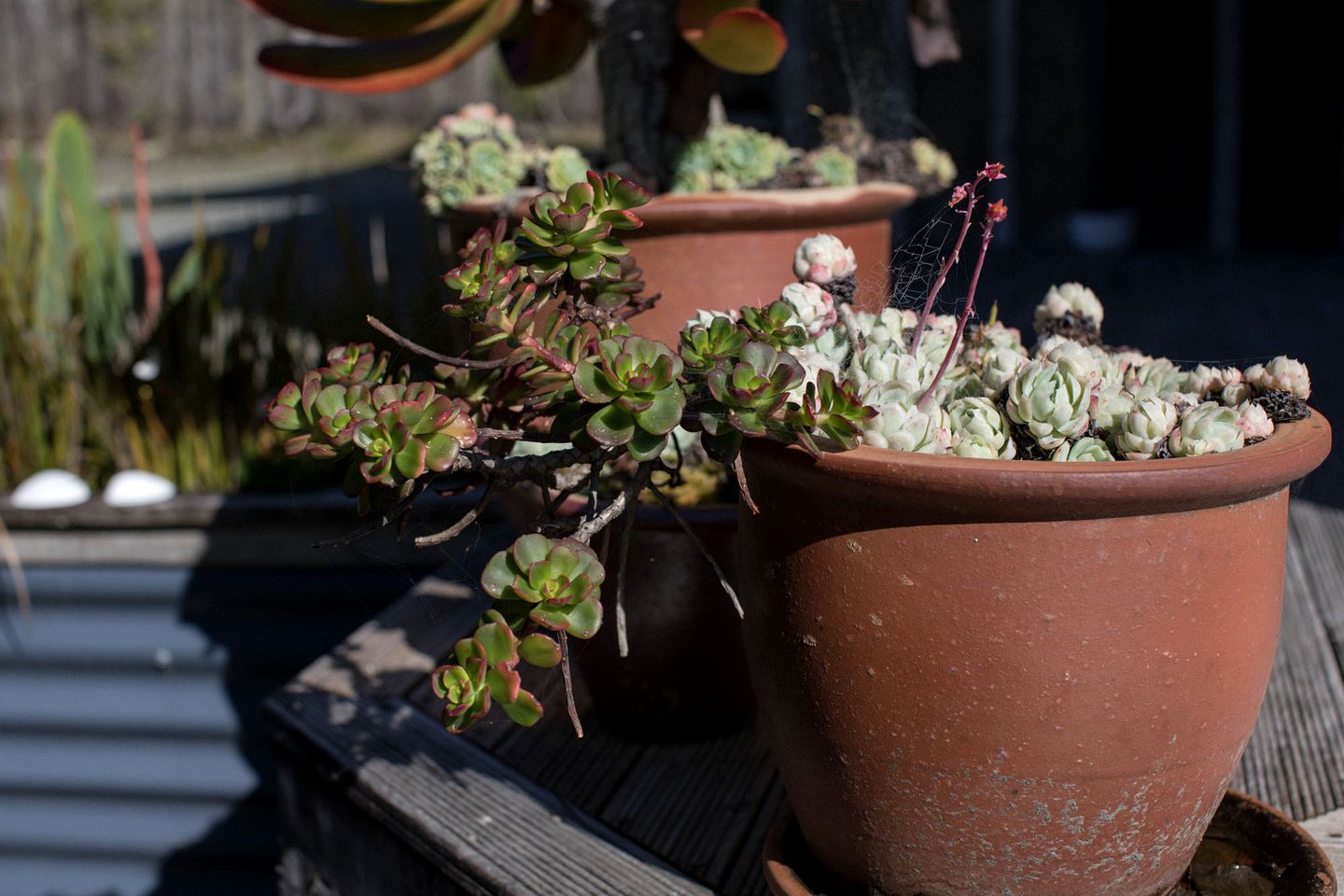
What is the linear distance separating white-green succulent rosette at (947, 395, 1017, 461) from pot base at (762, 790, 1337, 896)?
389 millimetres

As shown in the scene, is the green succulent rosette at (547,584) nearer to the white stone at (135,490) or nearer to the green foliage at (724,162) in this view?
the green foliage at (724,162)

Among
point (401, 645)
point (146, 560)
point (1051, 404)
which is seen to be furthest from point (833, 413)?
point (146, 560)

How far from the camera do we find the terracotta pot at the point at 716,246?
1.57m

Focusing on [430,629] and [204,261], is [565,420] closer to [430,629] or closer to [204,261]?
[430,629]

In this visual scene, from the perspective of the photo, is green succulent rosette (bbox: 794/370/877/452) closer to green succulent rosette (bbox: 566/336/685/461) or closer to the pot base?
green succulent rosette (bbox: 566/336/685/461)

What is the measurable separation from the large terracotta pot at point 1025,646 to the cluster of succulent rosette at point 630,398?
0.18 feet

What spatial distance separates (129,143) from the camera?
921 centimetres

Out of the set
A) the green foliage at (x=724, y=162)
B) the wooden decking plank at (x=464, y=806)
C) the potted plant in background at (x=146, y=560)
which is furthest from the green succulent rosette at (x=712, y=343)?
the potted plant in background at (x=146, y=560)

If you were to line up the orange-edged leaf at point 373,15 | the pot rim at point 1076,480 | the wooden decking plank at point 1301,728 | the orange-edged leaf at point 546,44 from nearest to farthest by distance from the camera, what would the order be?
1. the pot rim at point 1076,480
2. the wooden decking plank at point 1301,728
3. the orange-edged leaf at point 373,15
4. the orange-edged leaf at point 546,44

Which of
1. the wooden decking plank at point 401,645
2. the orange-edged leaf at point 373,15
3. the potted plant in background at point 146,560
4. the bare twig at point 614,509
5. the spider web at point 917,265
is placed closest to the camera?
the bare twig at point 614,509

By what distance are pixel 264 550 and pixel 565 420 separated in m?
1.65

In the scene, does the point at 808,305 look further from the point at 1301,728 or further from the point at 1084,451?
the point at 1301,728

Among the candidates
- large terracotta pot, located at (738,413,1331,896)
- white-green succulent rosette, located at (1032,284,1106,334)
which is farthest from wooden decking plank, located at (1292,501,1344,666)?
large terracotta pot, located at (738,413,1331,896)

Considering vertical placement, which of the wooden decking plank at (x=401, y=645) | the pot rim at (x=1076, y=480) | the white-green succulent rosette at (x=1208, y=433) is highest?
the white-green succulent rosette at (x=1208, y=433)
